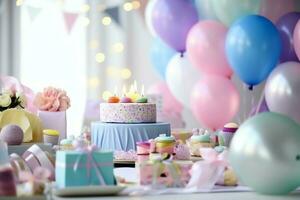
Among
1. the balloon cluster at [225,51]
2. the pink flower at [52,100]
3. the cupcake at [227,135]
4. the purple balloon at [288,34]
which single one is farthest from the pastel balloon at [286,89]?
the pink flower at [52,100]

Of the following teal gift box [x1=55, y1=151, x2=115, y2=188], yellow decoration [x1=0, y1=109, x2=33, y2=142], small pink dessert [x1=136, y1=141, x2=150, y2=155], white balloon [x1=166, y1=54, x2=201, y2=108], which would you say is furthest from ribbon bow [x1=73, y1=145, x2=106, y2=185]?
white balloon [x1=166, y1=54, x2=201, y2=108]

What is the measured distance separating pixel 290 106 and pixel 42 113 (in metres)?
1.38

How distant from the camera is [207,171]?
1247mm

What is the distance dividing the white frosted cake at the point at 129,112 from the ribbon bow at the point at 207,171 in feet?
1.75

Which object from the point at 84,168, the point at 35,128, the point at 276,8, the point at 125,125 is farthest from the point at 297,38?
the point at 84,168

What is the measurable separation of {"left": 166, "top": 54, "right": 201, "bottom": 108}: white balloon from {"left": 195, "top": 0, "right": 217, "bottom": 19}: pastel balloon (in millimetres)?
255

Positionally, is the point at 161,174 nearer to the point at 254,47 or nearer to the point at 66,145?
the point at 66,145

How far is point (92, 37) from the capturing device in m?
4.14

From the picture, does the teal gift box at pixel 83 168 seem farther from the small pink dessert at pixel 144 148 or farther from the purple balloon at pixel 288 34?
the purple balloon at pixel 288 34

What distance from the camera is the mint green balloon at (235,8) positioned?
2.99 meters

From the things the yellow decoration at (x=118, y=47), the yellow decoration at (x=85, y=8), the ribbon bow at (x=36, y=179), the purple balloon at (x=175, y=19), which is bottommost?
the ribbon bow at (x=36, y=179)

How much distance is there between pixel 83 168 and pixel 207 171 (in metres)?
0.26

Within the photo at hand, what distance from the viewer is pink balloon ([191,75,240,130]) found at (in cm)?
314

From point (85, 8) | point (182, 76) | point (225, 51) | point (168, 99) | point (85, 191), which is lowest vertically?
point (85, 191)
